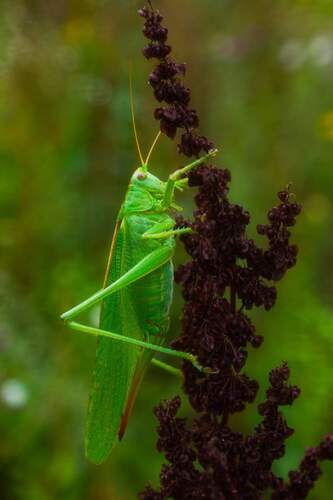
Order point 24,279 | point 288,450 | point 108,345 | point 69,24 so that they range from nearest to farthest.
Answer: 1. point 108,345
2. point 288,450
3. point 24,279
4. point 69,24

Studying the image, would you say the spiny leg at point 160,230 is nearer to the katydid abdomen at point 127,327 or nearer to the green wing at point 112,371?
the katydid abdomen at point 127,327

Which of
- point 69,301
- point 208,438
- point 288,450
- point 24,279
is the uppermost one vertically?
point 24,279

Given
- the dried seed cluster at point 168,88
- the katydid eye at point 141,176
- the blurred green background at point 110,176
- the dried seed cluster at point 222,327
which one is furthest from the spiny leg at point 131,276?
the blurred green background at point 110,176

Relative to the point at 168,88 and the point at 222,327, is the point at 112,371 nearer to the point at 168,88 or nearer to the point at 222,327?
the point at 222,327

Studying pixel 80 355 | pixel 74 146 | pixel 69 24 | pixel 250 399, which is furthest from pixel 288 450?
pixel 69 24

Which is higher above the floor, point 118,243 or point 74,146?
point 74,146

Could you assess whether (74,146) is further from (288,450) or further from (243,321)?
(243,321)

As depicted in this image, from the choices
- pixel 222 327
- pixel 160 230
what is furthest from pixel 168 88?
pixel 160 230
